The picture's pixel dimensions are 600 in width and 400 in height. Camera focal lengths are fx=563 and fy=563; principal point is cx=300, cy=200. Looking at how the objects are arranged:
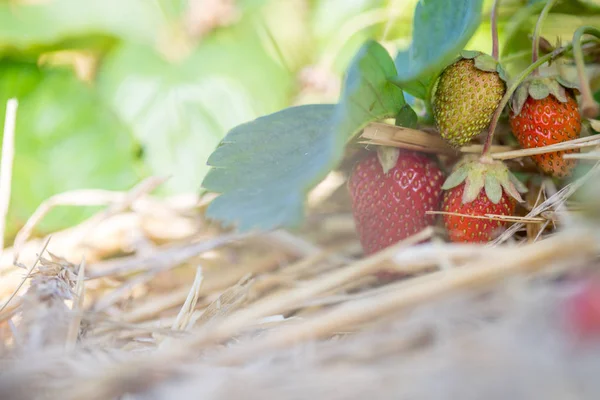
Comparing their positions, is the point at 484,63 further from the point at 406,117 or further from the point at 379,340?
the point at 379,340

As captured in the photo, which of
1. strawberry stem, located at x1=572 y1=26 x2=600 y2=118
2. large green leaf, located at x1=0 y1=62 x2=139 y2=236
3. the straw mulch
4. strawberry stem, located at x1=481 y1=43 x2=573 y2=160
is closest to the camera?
the straw mulch

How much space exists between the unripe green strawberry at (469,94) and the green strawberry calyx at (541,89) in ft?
0.10

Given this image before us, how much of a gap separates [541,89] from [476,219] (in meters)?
0.16

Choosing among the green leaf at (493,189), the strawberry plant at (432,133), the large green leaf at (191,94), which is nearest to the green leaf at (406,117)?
the strawberry plant at (432,133)

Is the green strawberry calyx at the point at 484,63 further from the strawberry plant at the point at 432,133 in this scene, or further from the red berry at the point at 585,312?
the red berry at the point at 585,312

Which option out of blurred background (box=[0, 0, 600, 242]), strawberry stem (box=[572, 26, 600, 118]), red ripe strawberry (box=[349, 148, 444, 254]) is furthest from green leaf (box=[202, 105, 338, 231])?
blurred background (box=[0, 0, 600, 242])

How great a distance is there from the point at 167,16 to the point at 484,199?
114 centimetres

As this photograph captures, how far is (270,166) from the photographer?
57cm

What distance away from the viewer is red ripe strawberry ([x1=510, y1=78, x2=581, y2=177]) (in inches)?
23.7

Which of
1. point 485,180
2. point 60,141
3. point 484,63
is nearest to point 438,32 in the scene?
point 484,63

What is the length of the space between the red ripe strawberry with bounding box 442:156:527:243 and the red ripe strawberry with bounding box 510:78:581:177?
0.15ft

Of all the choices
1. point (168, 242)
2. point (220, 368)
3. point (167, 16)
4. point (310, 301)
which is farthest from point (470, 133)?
point (167, 16)

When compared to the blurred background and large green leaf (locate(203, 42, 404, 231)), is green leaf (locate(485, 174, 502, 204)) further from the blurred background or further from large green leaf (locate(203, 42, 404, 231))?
the blurred background

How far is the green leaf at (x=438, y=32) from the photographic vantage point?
1.71 ft
